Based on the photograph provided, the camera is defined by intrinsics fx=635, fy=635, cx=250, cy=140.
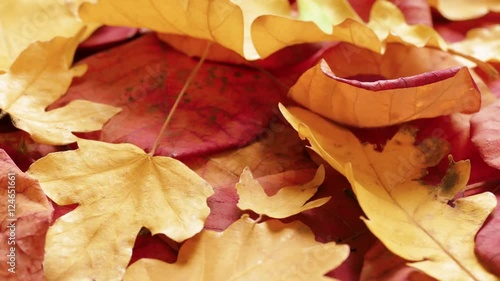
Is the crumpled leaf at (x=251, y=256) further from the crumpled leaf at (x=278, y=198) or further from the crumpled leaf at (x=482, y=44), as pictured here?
the crumpled leaf at (x=482, y=44)

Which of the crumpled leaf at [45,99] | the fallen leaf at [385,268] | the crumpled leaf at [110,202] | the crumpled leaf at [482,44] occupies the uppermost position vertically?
the crumpled leaf at [482,44]

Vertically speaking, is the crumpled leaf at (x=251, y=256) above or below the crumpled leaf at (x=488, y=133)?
below

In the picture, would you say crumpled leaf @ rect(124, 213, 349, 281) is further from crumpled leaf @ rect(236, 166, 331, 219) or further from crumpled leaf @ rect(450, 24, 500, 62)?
crumpled leaf @ rect(450, 24, 500, 62)

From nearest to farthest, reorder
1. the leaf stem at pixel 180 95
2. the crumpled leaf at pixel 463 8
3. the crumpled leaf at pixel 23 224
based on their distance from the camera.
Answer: the crumpled leaf at pixel 23 224
the leaf stem at pixel 180 95
the crumpled leaf at pixel 463 8

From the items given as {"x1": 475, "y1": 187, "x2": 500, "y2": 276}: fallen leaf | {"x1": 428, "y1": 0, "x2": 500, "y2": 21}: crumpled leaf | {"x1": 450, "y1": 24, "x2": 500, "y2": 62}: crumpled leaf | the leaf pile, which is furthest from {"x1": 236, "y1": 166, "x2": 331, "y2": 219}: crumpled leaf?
{"x1": 428, "y1": 0, "x2": 500, "y2": 21}: crumpled leaf

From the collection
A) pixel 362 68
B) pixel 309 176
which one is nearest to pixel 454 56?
pixel 362 68

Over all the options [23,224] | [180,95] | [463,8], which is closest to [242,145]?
[180,95]

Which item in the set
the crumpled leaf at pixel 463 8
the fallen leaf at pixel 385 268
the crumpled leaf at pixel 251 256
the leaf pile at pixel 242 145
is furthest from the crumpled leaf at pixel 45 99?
the crumpled leaf at pixel 463 8

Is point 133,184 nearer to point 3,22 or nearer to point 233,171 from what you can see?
point 233,171
